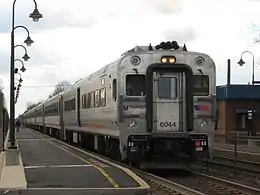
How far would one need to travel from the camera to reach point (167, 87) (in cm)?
1764

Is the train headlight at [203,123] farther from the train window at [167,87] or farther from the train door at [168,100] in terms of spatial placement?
the train window at [167,87]

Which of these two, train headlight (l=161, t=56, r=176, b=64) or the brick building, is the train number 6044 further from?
the brick building

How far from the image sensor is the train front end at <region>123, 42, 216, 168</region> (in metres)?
17.3

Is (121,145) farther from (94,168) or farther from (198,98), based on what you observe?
(198,98)

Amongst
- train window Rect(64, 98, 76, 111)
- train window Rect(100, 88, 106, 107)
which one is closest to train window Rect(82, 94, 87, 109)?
train window Rect(64, 98, 76, 111)

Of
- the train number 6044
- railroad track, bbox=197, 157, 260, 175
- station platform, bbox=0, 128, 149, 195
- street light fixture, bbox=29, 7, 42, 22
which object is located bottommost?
railroad track, bbox=197, 157, 260, 175

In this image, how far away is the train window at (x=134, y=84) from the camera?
57.4 ft

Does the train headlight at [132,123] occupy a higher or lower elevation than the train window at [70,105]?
lower

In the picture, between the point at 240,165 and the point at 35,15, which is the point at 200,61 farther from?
the point at 35,15

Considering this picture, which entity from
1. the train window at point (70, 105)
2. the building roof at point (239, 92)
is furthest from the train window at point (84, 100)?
the building roof at point (239, 92)

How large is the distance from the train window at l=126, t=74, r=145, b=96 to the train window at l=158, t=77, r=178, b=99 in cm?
51

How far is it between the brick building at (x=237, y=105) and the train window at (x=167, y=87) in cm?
3528

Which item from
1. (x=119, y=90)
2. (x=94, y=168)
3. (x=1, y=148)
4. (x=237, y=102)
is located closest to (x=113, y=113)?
(x=119, y=90)

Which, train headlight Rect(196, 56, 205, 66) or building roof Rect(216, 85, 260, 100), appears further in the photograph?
building roof Rect(216, 85, 260, 100)
